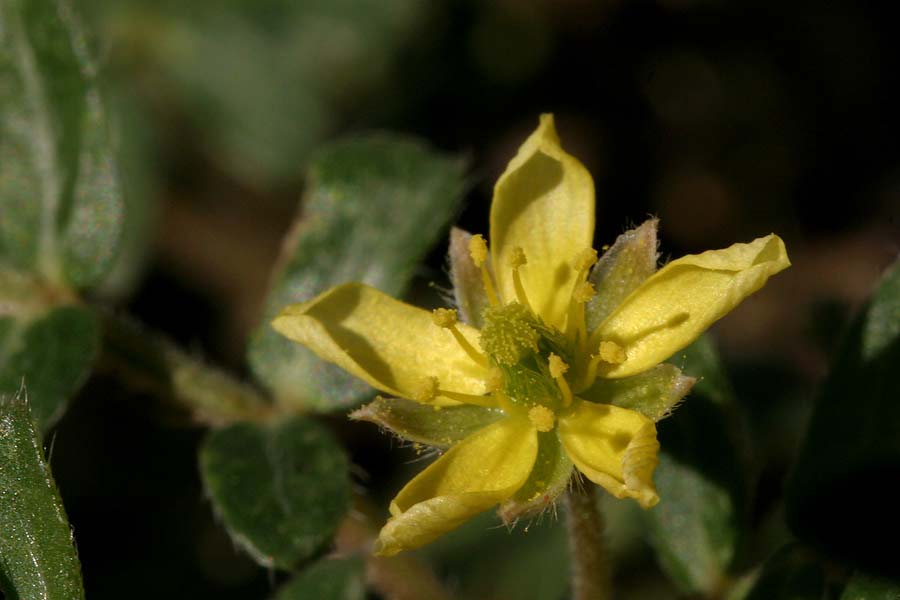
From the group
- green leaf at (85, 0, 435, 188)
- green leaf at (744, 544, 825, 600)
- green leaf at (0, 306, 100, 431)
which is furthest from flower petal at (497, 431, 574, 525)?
green leaf at (85, 0, 435, 188)

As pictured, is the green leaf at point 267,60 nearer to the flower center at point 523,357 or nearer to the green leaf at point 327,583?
the green leaf at point 327,583

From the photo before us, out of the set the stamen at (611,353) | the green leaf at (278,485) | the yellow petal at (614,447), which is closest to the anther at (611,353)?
the stamen at (611,353)

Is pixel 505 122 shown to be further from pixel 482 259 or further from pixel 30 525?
pixel 30 525

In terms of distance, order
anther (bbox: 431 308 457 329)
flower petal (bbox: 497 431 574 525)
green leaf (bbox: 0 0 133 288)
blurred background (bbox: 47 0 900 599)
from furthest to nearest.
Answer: blurred background (bbox: 47 0 900 599), green leaf (bbox: 0 0 133 288), anther (bbox: 431 308 457 329), flower petal (bbox: 497 431 574 525)

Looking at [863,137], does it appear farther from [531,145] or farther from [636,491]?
[636,491]

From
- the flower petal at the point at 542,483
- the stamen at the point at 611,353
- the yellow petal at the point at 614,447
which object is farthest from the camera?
the stamen at the point at 611,353

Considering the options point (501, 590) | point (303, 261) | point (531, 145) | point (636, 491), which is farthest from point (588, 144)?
point (636, 491)

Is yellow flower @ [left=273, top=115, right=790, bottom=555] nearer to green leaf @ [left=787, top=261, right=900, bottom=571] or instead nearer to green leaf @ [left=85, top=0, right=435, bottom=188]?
green leaf @ [left=787, top=261, right=900, bottom=571]

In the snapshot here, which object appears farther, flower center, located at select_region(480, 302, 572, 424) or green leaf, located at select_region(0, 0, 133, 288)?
green leaf, located at select_region(0, 0, 133, 288)
